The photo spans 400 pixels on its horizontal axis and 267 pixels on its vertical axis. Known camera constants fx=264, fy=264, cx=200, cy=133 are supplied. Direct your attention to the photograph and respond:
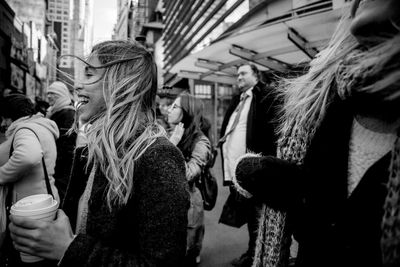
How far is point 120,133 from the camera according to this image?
4.10 feet

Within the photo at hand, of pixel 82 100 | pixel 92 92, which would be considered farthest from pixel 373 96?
pixel 82 100

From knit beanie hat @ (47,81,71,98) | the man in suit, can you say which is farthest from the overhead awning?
knit beanie hat @ (47,81,71,98)

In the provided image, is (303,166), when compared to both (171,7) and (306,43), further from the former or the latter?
(171,7)

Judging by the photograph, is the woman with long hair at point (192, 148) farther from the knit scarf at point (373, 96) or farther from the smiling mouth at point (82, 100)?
the knit scarf at point (373, 96)

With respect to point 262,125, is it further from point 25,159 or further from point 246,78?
point 25,159

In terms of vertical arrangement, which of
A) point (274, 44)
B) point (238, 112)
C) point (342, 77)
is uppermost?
point (274, 44)

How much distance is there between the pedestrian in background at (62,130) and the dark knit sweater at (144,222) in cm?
266

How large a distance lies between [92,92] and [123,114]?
7.7 inches

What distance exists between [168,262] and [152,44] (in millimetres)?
36473

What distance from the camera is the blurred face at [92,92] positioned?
1300 millimetres

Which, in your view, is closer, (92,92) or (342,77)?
(342,77)

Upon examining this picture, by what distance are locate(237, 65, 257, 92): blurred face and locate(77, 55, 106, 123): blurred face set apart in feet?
8.40

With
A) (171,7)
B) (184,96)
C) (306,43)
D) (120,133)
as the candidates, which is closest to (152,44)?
(171,7)

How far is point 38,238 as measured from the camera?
98 centimetres
